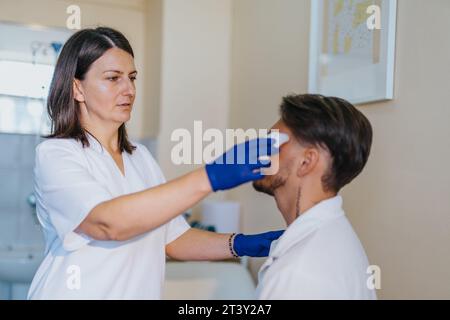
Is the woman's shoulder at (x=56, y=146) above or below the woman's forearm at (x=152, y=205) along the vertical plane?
above

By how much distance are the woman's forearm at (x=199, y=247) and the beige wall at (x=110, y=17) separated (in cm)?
145

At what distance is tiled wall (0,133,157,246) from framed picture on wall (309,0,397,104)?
1220mm

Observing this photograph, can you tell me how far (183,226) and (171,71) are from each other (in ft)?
4.70

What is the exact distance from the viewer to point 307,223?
0.95 meters

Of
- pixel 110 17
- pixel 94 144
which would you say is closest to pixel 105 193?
pixel 94 144

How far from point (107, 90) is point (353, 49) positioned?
839mm

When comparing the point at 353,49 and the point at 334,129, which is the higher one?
the point at 353,49

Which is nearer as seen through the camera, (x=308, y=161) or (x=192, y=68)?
(x=308, y=161)

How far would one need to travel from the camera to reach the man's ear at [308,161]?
99 centimetres

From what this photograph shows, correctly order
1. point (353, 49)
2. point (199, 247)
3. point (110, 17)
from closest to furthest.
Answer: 1. point (199, 247)
2. point (353, 49)
3. point (110, 17)

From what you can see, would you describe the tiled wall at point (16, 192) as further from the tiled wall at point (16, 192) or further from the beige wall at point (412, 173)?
the beige wall at point (412, 173)

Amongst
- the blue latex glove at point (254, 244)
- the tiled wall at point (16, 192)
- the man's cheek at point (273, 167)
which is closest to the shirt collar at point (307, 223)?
the man's cheek at point (273, 167)

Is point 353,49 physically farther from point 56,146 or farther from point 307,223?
point 56,146
